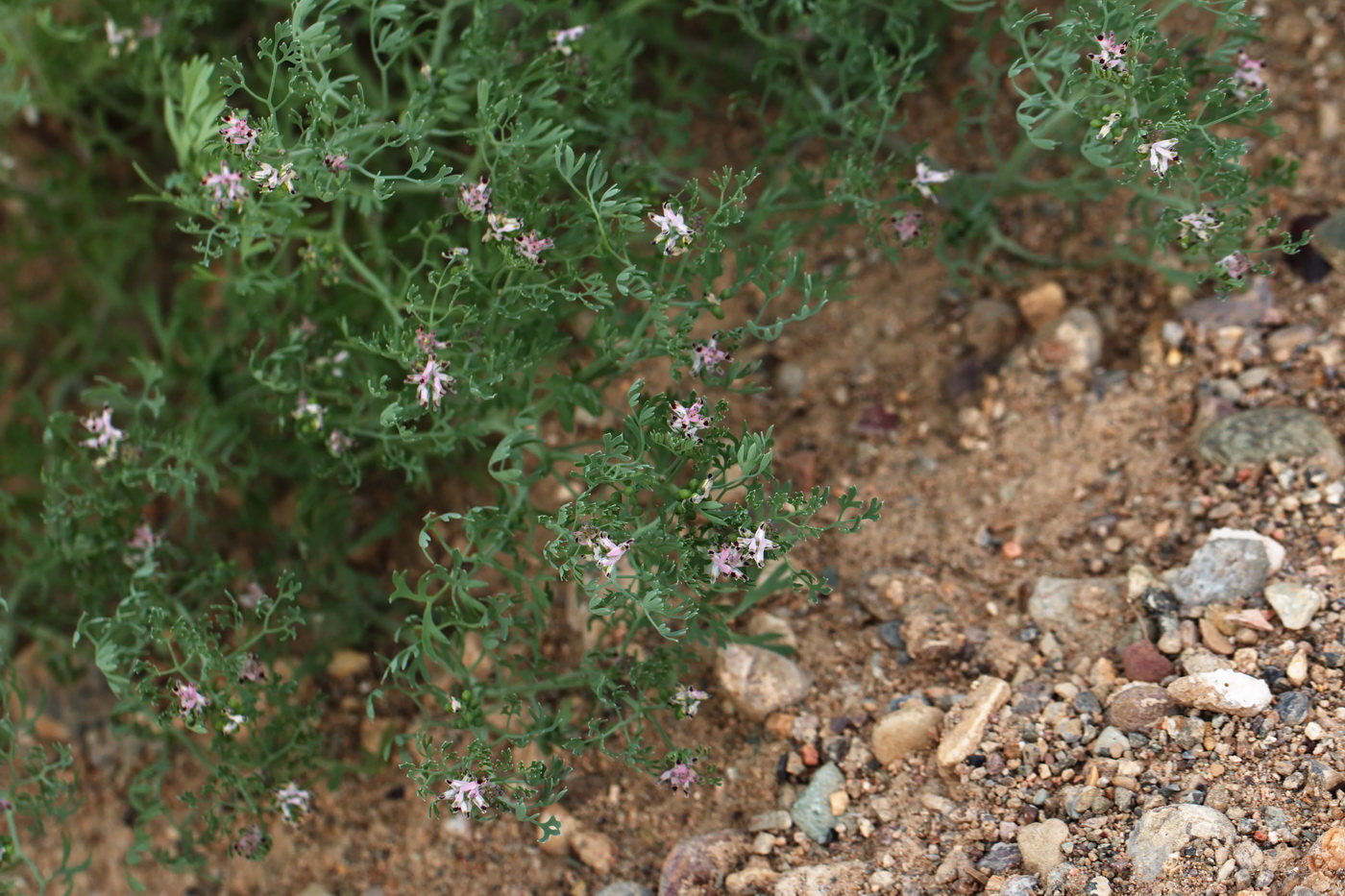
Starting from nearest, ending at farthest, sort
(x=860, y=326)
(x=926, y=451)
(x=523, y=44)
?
(x=523, y=44), (x=926, y=451), (x=860, y=326)

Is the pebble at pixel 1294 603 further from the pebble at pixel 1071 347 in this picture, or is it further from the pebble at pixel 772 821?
the pebble at pixel 772 821

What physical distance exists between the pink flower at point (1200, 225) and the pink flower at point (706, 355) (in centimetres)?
112

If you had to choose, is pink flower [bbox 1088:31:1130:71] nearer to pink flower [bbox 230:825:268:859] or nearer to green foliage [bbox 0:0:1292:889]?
green foliage [bbox 0:0:1292:889]

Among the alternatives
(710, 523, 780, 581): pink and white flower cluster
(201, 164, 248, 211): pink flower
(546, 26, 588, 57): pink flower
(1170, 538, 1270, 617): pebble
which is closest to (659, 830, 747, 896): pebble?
(710, 523, 780, 581): pink and white flower cluster

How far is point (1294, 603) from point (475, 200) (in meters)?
2.05

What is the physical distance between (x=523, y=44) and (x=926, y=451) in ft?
5.26

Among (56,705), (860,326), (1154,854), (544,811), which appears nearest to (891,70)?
(860,326)

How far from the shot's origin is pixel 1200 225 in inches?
102

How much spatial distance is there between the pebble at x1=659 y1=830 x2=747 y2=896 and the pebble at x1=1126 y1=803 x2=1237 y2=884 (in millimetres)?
892

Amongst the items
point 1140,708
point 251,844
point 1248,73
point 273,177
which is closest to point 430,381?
point 273,177

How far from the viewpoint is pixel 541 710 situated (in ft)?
8.56

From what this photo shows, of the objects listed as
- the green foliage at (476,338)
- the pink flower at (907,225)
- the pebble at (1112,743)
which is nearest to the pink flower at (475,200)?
the green foliage at (476,338)

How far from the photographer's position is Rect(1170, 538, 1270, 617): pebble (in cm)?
260

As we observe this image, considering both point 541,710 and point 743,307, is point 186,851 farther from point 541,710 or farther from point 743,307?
point 743,307
